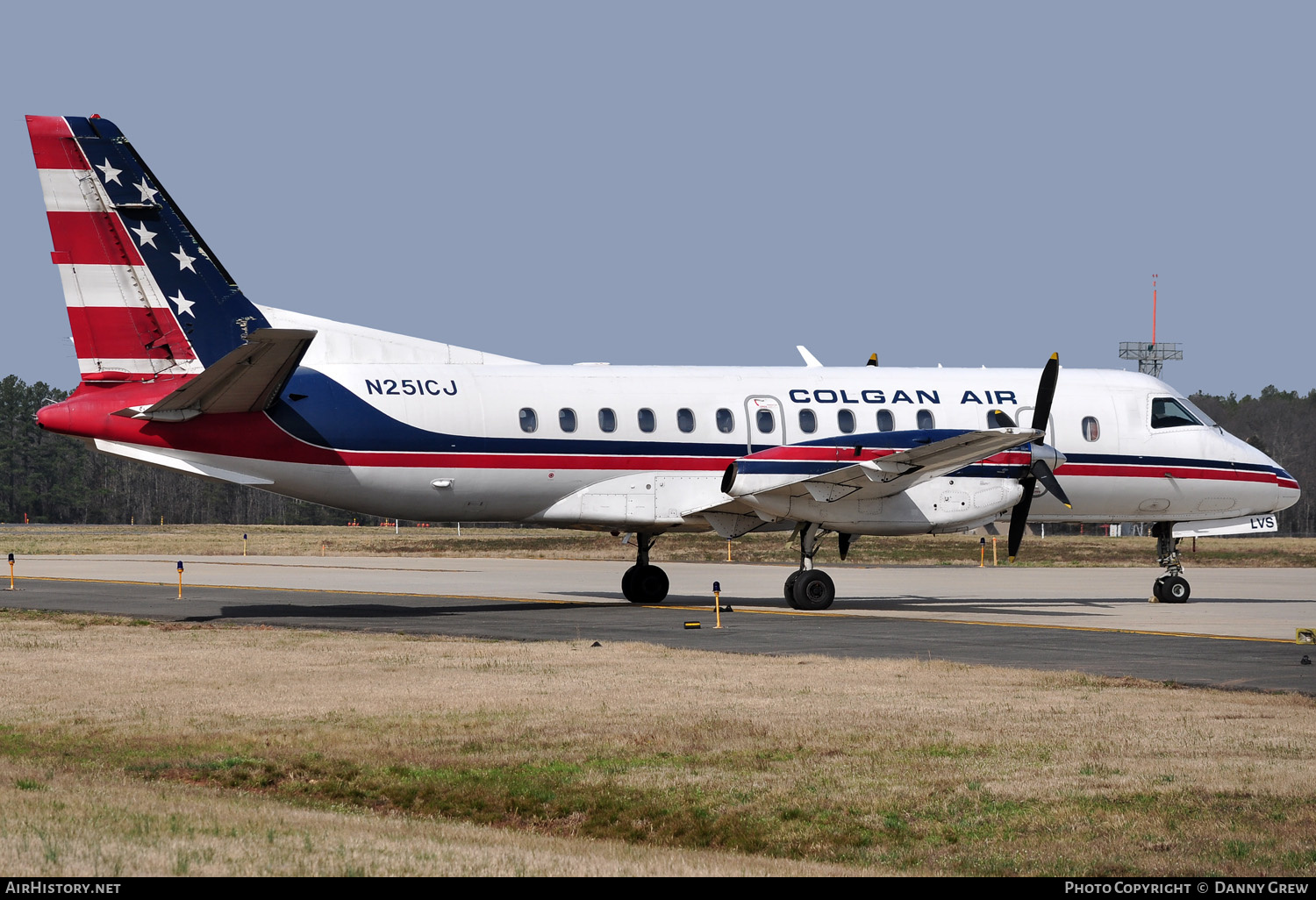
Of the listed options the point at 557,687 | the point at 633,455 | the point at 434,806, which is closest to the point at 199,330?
the point at 633,455

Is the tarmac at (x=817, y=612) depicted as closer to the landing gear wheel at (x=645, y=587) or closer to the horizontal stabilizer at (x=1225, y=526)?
the landing gear wheel at (x=645, y=587)

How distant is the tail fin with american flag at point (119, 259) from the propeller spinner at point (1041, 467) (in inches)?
565

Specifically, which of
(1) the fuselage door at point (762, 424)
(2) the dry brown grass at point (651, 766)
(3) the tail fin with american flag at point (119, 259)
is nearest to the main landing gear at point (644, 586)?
(1) the fuselage door at point (762, 424)

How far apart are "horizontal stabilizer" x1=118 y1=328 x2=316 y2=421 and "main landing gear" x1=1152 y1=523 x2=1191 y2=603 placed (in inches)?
707

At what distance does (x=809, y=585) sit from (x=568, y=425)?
5.47 metres

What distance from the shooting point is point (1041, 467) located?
2589cm

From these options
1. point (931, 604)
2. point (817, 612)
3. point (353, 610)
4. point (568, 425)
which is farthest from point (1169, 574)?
point (353, 610)

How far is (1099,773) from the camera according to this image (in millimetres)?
9977

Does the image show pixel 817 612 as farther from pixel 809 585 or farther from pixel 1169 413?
pixel 1169 413

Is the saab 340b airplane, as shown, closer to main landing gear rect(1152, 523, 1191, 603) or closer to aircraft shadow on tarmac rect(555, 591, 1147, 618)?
main landing gear rect(1152, 523, 1191, 603)

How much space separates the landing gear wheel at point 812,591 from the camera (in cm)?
2564

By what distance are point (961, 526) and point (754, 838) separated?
1833 centimetres
